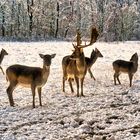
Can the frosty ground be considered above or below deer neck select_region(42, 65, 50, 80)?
below

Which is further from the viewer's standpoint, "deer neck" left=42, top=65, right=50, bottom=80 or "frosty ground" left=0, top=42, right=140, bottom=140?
"deer neck" left=42, top=65, right=50, bottom=80

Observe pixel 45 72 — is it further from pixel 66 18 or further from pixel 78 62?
pixel 66 18

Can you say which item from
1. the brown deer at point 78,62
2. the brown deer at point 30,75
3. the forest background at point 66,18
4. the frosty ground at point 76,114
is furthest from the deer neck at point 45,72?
the forest background at point 66,18

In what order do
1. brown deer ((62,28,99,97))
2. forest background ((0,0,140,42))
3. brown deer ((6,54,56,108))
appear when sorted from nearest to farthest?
brown deer ((6,54,56,108))
brown deer ((62,28,99,97))
forest background ((0,0,140,42))

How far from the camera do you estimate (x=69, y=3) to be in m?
63.5

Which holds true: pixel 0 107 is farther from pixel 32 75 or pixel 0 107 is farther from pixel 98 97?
pixel 98 97

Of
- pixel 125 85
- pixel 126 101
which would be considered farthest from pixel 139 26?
pixel 126 101

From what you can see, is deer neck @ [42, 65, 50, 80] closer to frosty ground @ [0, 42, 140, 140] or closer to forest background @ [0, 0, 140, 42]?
frosty ground @ [0, 42, 140, 140]

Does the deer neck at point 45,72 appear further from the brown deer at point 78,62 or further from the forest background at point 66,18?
the forest background at point 66,18

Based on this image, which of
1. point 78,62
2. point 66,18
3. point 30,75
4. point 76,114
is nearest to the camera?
point 76,114

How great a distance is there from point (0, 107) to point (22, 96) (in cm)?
219

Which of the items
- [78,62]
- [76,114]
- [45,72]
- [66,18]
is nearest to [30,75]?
[45,72]

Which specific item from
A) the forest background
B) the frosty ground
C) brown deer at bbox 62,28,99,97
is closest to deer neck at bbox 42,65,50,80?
the frosty ground

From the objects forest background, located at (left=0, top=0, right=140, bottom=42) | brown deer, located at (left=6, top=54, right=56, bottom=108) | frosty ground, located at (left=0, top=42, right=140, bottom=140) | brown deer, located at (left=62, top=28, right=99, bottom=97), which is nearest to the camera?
frosty ground, located at (left=0, top=42, right=140, bottom=140)
